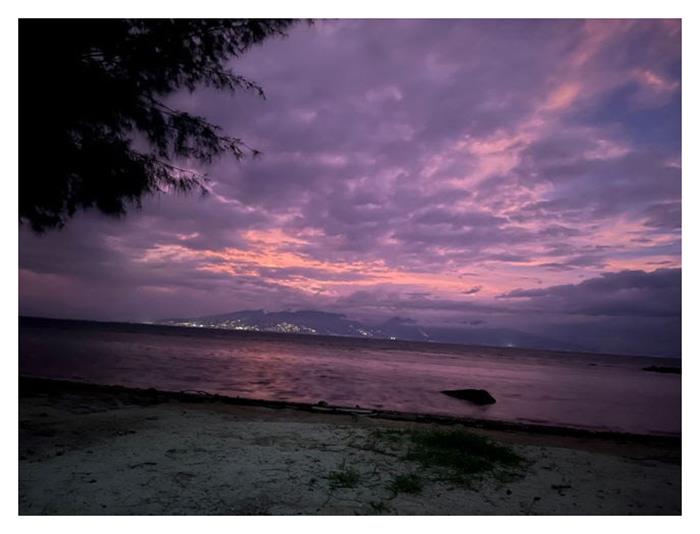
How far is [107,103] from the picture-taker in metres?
4.05

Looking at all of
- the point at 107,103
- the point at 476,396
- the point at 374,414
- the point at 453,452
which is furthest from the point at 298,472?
the point at 476,396

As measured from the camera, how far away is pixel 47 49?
3.69 meters

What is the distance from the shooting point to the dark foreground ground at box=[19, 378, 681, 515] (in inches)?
145

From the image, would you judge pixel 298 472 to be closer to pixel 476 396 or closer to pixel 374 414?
pixel 374 414

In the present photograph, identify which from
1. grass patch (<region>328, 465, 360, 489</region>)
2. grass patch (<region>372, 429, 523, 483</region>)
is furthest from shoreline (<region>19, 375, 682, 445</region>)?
grass patch (<region>328, 465, 360, 489</region>)

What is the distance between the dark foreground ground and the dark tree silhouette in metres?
2.93

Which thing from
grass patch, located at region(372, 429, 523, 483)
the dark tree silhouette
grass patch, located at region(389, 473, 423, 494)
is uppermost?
the dark tree silhouette

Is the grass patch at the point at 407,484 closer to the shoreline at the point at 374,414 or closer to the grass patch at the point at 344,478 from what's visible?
the grass patch at the point at 344,478

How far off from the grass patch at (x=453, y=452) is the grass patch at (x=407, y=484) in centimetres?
44

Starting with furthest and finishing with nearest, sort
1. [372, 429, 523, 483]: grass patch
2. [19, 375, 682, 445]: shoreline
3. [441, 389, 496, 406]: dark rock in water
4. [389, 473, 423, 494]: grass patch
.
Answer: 1. [441, 389, 496, 406]: dark rock in water
2. [19, 375, 682, 445]: shoreline
3. [372, 429, 523, 483]: grass patch
4. [389, 473, 423, 494]: grass patch

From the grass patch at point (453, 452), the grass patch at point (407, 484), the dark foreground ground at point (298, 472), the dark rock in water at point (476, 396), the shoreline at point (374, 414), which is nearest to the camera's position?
the dark foreground ground at point (298, 472)

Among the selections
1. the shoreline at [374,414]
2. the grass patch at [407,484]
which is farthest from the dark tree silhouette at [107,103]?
the shoreline at [374,414]

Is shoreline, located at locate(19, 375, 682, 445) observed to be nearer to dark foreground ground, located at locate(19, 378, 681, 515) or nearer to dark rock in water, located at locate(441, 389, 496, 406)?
dark foreground ground, located at locate(19, 378, 681, 515)

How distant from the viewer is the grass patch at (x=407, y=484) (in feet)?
13.1
